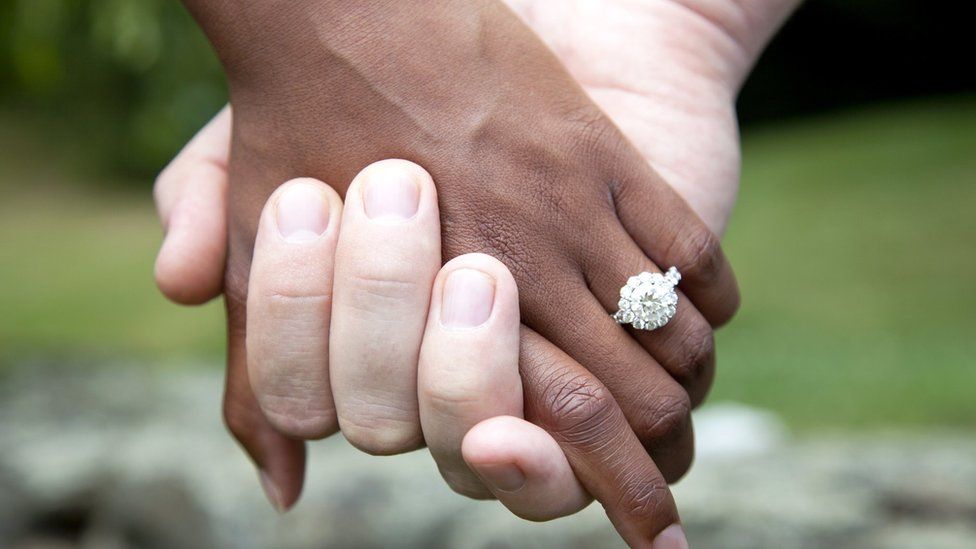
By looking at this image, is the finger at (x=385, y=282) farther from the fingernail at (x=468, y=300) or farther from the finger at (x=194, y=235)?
the finger at (x=194, y=235)

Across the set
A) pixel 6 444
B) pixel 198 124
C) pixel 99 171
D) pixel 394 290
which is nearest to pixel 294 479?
pixel 394 290

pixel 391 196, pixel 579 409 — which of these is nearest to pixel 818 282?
pixel 579 409

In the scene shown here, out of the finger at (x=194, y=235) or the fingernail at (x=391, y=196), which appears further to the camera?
the finger at (x=194, y=235)

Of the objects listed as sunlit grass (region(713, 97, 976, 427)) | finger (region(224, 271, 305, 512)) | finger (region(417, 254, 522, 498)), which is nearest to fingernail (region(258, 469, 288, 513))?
finger (region(224, 271, 305, 512))

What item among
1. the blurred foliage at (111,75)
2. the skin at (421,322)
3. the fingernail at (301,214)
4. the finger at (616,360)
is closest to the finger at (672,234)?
the finger at (616,360)

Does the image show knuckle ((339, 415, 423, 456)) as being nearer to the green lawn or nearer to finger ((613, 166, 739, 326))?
finger ((613, 166, 739, 326))

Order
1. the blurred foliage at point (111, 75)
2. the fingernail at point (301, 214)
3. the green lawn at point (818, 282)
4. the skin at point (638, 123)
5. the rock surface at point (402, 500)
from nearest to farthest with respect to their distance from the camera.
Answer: the fingernail at point (301, 214) < the skin at point (638, 123) < the rock surface at point (402, 500) < the green lawn at point (818, 282) < the blurred foliage at point (111, 75)

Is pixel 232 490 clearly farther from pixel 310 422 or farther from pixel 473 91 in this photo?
pixel 473 91

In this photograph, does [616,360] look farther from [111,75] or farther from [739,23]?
[111,75]
